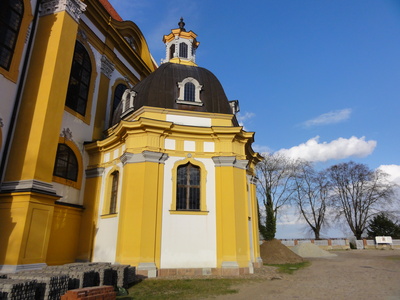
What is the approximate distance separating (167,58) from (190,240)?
1414 centimetres

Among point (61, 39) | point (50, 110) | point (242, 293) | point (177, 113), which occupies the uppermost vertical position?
point (61, 39)

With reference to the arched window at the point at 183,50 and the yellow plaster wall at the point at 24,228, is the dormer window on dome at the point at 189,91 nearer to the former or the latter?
the arched window at the point at 183,50

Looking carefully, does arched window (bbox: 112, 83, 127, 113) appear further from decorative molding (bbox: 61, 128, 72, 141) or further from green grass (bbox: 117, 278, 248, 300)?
green grass (bbox: 117, 278, 248, 300)

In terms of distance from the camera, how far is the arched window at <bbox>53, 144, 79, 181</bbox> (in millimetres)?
13453

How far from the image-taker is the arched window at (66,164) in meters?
13.5

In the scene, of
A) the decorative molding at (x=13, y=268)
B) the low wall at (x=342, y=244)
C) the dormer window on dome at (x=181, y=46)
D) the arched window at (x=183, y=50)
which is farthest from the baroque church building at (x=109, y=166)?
the low wall at (x=342, y=244)

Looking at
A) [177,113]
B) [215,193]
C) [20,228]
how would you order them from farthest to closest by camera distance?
[177,113] → [215,193] → [20,228]

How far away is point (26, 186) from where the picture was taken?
995 centimetres

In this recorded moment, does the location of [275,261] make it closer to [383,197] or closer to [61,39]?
[61,39]

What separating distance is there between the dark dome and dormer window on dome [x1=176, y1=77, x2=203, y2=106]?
7.9 inches

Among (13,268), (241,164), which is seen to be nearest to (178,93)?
(241,164)

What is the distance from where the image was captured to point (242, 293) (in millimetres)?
8383

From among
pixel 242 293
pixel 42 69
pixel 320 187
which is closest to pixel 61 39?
pixel 42 69

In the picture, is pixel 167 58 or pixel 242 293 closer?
pixel 242 293
